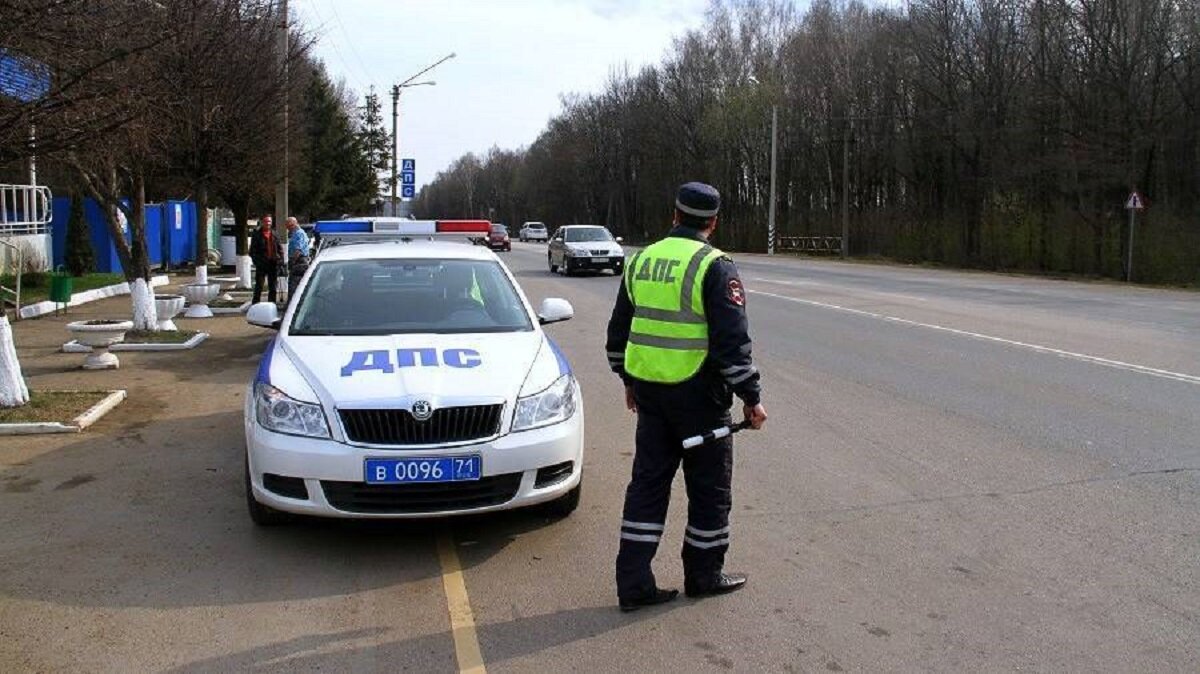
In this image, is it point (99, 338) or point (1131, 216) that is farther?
point (1131, 216)

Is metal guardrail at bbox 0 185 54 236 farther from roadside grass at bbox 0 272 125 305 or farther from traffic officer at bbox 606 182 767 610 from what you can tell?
traffic officer at bbox 606 182 767 610

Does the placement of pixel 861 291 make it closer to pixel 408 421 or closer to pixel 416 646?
pixel 408 421

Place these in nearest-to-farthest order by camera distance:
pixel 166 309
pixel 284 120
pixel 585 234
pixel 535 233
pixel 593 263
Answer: pixel 166 309 → pixel 284 120 → pixel 593 263 → pixel 585 234 → pixel 535 233

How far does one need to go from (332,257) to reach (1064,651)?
201 inches

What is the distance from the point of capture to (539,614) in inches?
171

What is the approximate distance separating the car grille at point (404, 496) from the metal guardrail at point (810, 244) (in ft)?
184

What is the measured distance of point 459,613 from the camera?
4.36 m

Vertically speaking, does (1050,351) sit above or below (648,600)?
above

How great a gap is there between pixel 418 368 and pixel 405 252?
6.87 feet

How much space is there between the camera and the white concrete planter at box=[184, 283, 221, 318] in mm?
17375

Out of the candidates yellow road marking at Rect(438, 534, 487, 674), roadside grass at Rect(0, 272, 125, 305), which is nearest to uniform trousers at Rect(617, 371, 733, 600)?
yellow road marking at Rect(438, 534, 487, 674)

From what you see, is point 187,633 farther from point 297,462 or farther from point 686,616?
point 686,616

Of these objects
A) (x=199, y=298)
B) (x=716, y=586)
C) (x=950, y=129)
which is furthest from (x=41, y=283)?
(x=950, y=129)

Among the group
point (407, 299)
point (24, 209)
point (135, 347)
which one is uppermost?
point (24, 209)
